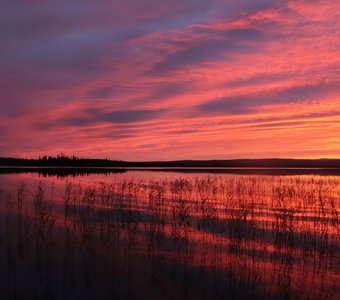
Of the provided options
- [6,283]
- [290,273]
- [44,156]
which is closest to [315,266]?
[290,273]

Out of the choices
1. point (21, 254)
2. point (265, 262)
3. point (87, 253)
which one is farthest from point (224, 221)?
point (21, 254)

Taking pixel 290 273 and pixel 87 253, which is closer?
pixel 290 273

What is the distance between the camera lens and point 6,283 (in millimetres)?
9930

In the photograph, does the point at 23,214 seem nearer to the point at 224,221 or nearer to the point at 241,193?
the point at 224,221

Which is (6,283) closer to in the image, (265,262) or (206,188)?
(265,262)

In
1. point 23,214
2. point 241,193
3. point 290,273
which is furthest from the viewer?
point 241,193

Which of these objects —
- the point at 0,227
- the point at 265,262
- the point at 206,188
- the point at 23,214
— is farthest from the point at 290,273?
the point at 206,188

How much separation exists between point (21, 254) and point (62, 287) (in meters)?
3.46

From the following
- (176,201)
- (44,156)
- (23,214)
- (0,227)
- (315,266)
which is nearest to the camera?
(315,266)

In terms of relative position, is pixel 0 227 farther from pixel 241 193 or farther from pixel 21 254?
pixel 241 193

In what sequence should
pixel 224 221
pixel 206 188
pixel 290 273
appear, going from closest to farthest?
pixel 290 273 → pixel 224 221 → pixel 206 188

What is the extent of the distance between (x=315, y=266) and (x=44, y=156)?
97.8 metres

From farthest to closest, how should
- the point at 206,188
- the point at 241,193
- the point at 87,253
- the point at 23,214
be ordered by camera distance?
the point at 206,188 → the point at 241,193 → the point at 23,214 → the point at 87,253

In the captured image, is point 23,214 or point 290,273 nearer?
point 290,273
